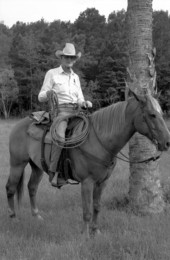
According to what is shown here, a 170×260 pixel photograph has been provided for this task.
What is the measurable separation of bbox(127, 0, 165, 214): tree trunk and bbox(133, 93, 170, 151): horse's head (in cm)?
168

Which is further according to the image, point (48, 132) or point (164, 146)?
point (48, 132)

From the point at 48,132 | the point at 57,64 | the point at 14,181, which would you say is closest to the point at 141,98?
the point at 48,132

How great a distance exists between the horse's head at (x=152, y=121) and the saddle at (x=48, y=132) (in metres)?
1.10

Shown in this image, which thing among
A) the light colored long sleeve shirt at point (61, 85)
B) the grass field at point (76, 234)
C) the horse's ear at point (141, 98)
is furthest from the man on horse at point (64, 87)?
the horse's ear at point (141, 98)

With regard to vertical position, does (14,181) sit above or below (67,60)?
below

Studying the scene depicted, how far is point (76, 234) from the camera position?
5125 millimetres

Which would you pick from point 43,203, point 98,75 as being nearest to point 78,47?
point 98,75

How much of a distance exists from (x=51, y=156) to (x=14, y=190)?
1.59 m

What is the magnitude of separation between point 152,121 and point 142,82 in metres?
2.02

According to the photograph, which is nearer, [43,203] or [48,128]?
[48,128]

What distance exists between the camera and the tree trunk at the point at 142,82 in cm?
617

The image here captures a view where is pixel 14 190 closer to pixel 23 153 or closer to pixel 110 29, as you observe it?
pixel 23 153

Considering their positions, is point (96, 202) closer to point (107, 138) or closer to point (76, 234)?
point (76, 234)

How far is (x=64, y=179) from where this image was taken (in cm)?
537
